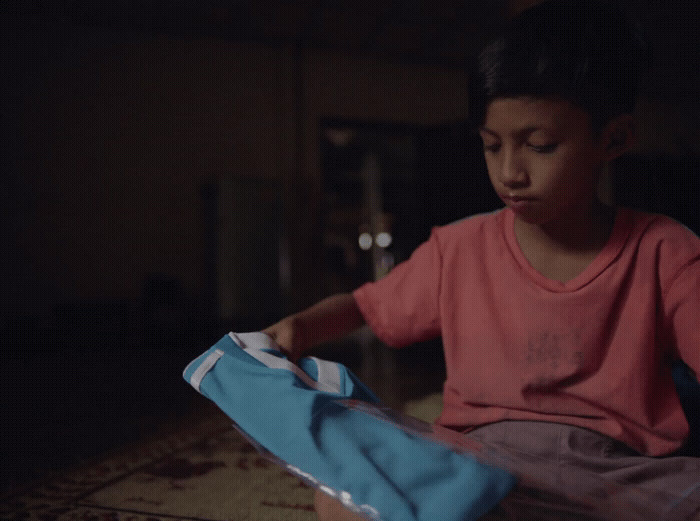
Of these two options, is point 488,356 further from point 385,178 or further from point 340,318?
point 385,178

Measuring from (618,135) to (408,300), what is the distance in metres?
0.28

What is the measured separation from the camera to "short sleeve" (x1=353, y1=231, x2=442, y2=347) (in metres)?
0.66

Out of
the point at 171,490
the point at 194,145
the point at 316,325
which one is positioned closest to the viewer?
the point at 316,325

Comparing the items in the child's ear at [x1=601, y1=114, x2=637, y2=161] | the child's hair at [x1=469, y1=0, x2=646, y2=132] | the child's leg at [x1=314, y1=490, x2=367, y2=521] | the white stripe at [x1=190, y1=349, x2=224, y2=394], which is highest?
the child's hair at [x1=469, y1=0, x2=646, y2=132]

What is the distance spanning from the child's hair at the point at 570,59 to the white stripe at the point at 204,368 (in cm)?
34

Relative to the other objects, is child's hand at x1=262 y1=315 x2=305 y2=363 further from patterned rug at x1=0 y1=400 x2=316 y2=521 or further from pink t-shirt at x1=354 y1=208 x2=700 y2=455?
patterned rug at x1=0 y1=400 x2=316 y2=521

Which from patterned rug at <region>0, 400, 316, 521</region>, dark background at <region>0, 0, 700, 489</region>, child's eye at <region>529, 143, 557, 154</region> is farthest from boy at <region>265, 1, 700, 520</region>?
dark background at <region>0, 0, 700, 489</region>

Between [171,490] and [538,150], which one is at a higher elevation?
[538,150]

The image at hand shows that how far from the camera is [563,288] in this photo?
1.88 feet

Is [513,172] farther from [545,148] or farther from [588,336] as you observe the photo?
[588,336]

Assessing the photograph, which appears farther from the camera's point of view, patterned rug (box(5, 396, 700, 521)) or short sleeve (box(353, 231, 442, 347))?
patterned rug (box(5, 396, 700, 521))

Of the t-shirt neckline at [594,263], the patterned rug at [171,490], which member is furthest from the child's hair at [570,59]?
the patterned rug at [171,490]

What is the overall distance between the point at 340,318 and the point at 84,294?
371cm

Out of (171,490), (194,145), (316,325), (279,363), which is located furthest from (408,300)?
(194,145)
